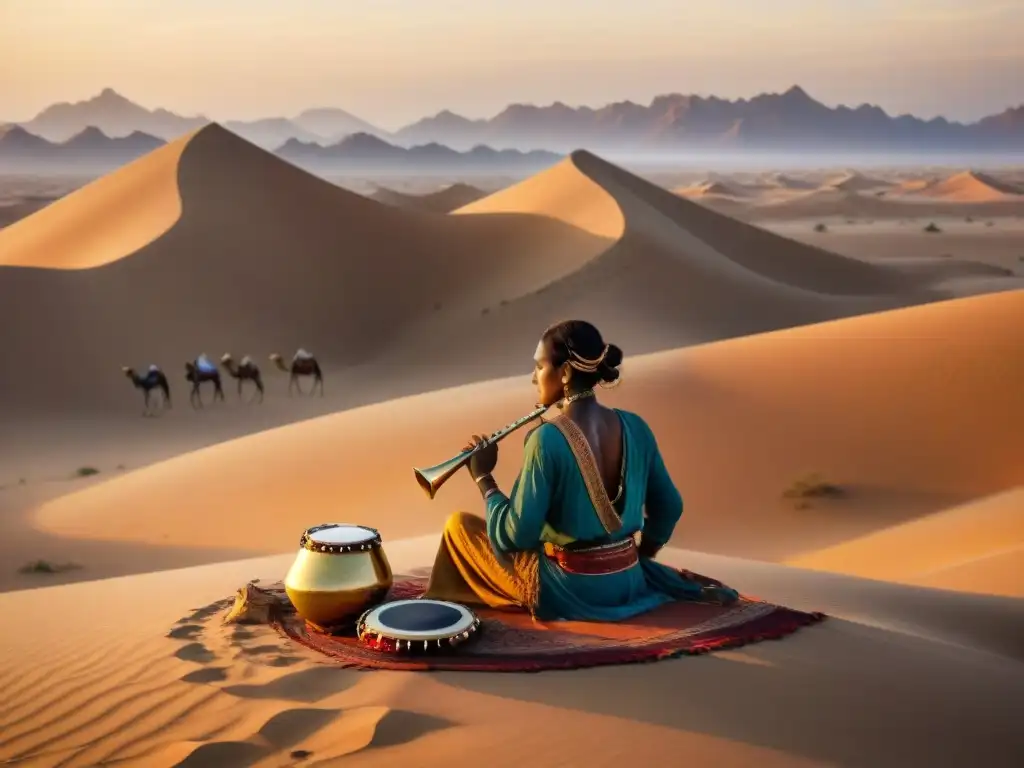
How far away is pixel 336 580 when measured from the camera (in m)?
5.24

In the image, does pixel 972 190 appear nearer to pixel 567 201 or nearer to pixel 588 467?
pixel 567 201

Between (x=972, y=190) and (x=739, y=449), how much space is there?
94.1 meters

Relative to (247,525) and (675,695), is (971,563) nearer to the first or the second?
(675,695)

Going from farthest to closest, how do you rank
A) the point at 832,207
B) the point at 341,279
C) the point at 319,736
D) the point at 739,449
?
the point at 832,207
the point at 341,279
the point at 739,449
the point at 319,736

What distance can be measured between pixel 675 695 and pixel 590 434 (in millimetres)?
1300

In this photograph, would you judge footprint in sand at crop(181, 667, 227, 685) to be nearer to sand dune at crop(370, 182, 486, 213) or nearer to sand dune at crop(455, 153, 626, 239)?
sand dune at crop(455, 153, 626, 239)

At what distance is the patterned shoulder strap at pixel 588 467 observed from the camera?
A: 16.4ft

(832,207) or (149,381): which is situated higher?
(832,207)

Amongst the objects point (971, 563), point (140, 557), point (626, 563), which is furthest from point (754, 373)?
point (626, 563)

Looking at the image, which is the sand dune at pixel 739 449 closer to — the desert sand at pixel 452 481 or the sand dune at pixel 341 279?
the desert sand at pixel 452 481

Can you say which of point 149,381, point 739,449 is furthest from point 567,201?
point 739,449

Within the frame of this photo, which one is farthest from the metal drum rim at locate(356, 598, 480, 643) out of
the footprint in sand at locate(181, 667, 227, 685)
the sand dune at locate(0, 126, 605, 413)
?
the sand dune at locate(0, 126, 605, 413)

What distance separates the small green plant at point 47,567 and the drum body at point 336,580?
20.7 ft

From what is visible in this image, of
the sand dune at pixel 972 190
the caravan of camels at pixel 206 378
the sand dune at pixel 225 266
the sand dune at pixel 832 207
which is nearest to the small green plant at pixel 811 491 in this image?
the caravan of camels at pixel 206 378
